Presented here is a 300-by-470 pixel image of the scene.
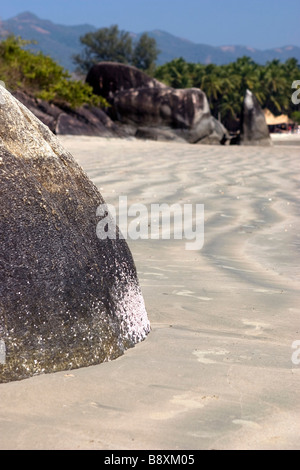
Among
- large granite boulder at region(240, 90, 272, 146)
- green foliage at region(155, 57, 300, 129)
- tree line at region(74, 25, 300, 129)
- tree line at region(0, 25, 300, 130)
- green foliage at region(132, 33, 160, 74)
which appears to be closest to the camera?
large granite boulder at region(240, 90, 272, 146)

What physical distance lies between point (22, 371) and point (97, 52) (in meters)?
63.3

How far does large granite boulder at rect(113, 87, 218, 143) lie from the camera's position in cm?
1853

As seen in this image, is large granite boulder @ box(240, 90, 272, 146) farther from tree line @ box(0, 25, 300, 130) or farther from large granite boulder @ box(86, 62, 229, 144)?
tree line @ box(0, 25, 300, 130)

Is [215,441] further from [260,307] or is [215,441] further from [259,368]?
[260,307]

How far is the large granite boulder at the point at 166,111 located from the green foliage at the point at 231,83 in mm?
34086

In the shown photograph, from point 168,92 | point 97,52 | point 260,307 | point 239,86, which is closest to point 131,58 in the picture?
point 97,52

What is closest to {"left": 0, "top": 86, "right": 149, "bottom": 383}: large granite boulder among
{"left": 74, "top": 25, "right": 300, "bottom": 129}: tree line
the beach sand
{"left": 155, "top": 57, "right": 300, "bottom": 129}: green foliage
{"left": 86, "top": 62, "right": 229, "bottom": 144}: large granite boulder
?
the beach sand

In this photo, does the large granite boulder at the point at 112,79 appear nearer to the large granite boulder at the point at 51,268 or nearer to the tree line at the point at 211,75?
the large granite boulder at the point at 51,268

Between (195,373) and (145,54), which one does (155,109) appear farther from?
(145,54)

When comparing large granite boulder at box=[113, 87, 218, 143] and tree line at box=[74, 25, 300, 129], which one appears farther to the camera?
tree line at box=[74, 25, 300, 129]

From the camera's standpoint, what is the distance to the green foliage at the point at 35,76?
16062 millimetres

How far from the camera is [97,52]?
6250cm

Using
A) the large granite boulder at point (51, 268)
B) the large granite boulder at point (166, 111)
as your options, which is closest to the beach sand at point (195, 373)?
the large granite boulder at point (51, 268)

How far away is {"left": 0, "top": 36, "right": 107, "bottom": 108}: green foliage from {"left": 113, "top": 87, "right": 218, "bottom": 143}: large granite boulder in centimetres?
169
